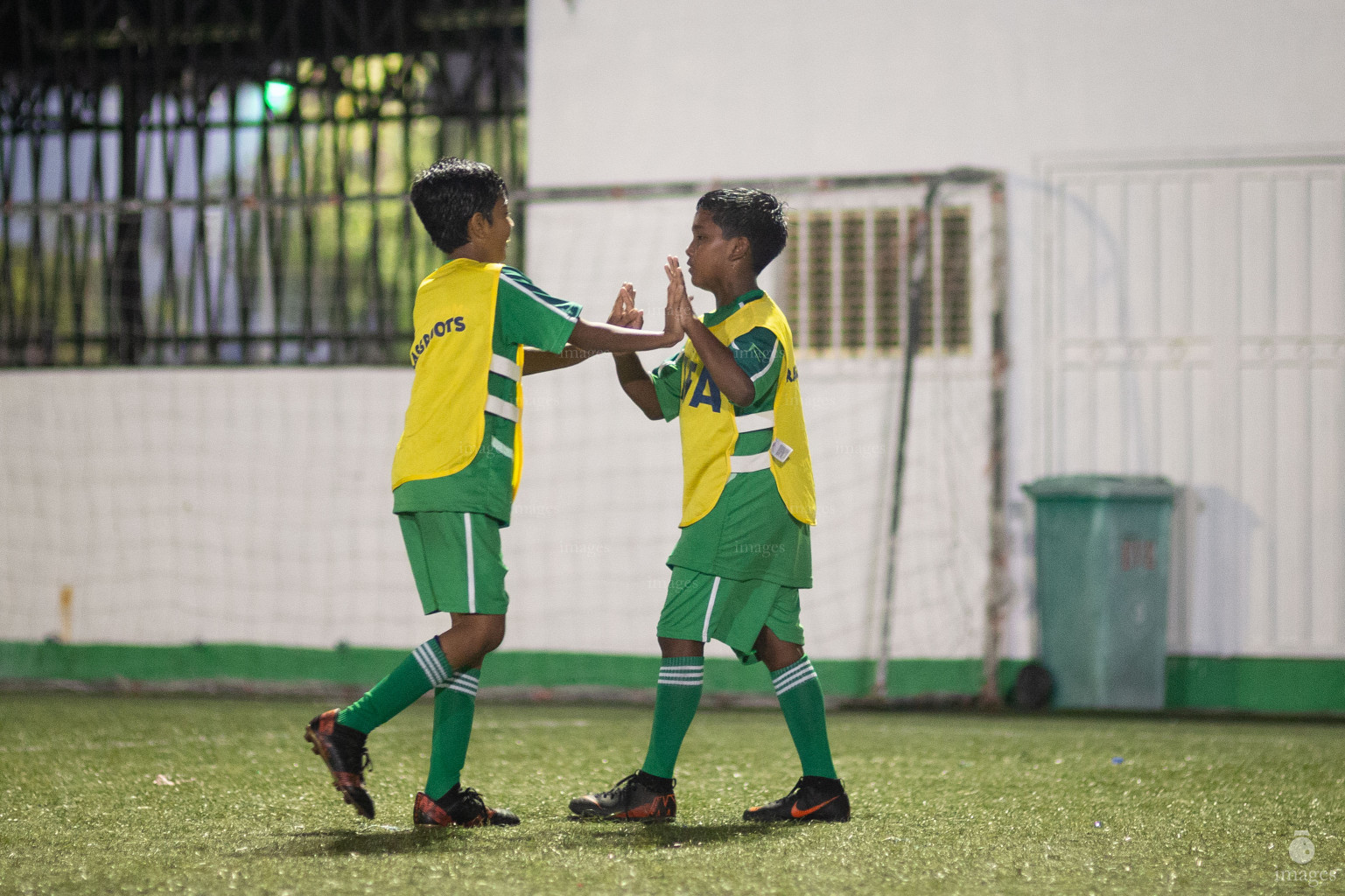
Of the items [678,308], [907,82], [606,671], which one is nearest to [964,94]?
[907,82]

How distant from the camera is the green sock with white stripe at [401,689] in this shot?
8.60ft

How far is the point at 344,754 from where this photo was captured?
2568mm

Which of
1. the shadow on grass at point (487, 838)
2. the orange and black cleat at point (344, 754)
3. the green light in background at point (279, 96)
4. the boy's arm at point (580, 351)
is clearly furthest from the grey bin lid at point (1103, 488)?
the green light in background at point (279, 96)

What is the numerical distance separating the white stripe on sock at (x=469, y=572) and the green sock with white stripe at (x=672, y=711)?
455mm

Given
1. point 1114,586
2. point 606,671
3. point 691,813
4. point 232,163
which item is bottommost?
point 606,671

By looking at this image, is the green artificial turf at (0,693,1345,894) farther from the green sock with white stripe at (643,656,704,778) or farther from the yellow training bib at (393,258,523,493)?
the yellow training bib at (393,258,523,493)

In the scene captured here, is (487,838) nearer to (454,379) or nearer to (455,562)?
(455,562)

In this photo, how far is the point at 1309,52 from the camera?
6082 millimetres

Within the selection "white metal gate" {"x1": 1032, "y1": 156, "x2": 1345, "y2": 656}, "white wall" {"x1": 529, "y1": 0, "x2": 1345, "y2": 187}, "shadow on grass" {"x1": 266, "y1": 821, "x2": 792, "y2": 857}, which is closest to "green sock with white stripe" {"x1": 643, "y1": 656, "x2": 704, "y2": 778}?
"shadow on grass" {"x1": 266, "y1": 821, "x2": 792, "y2": 857}

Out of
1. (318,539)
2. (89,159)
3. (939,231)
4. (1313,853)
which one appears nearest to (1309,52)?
(939,231)

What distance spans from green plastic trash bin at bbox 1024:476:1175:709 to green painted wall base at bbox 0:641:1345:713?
0.46 m

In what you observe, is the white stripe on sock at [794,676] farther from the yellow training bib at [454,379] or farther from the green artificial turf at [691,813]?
the yellow training bib at [454,379]

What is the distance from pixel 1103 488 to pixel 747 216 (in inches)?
123

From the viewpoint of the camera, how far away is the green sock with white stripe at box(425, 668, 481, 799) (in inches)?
108
